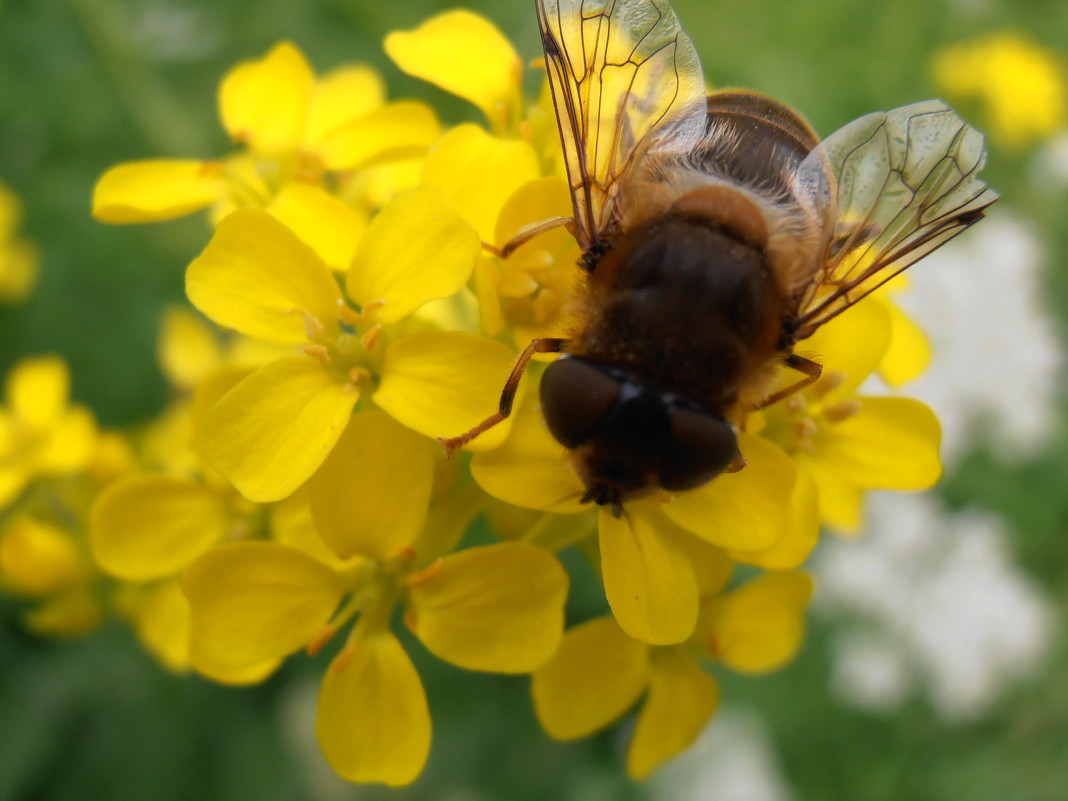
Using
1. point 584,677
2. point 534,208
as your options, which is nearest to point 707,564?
point 584,677

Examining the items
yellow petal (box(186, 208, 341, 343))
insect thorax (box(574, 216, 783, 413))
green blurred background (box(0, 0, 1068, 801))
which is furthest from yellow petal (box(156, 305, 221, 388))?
insect thorax (box(574, 216, 783, 413))

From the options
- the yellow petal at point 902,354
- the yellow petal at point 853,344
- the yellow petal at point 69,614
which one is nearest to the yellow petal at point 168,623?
the yellow petal at point 69,614

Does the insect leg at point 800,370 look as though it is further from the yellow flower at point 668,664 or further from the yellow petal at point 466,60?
the yellow petal at point 466,60

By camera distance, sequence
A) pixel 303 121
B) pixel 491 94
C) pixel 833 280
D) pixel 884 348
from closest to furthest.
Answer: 1. pixel 833 280
2. pixel 884 348
3. pixel 491 94
4. pixel 303 121

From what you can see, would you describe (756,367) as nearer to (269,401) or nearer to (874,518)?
(269,401)

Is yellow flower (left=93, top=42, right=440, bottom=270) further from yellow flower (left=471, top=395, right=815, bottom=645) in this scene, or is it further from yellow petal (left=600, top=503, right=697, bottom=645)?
yellow petal (left=600, top=503, right=697, bottom=645)

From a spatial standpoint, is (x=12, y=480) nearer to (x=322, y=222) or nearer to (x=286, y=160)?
(x=286, y=160)

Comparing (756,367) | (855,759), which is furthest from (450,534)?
(855,759)
